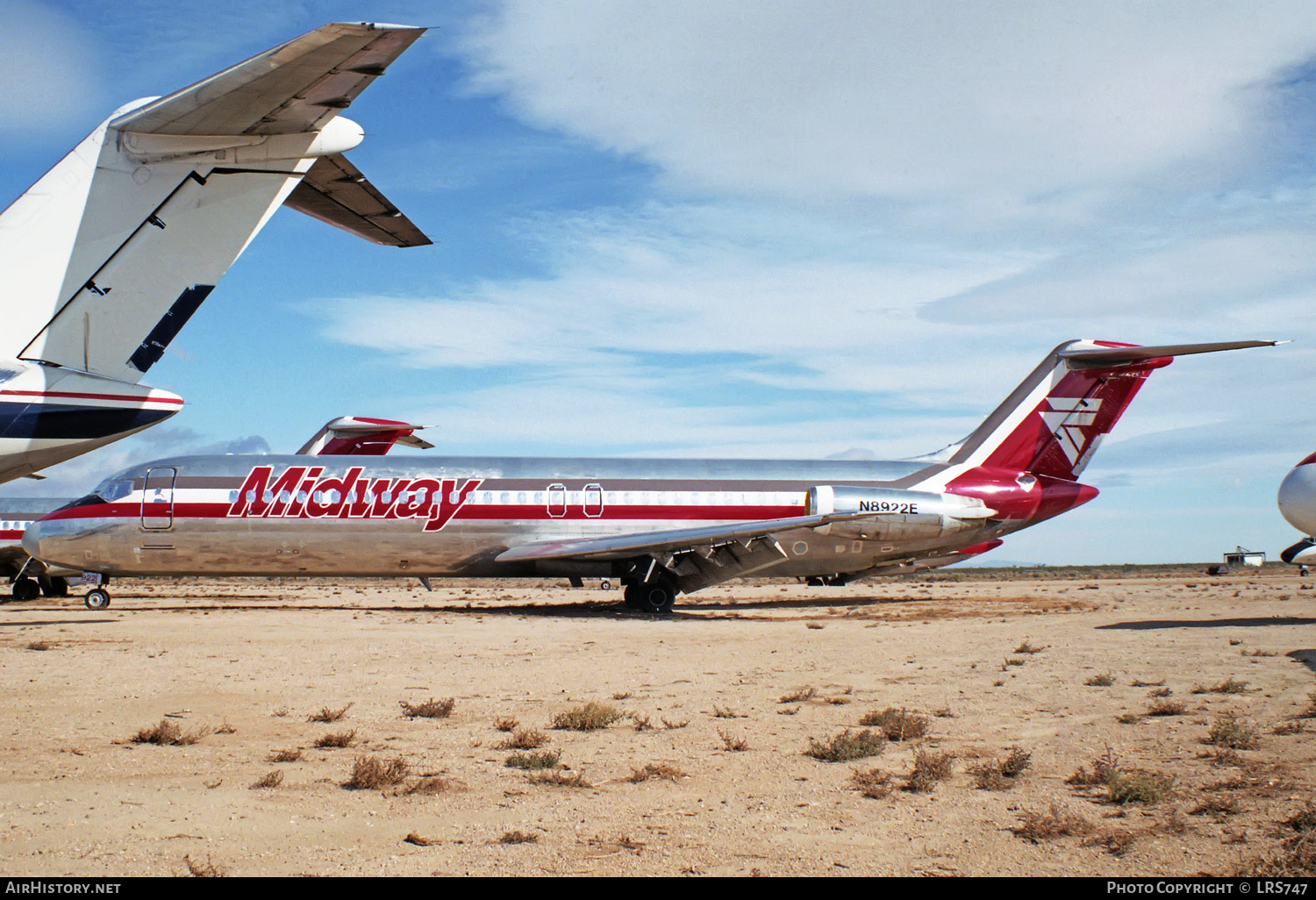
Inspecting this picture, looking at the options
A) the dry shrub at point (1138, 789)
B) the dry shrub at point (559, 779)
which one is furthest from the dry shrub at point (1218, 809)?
the dry shrub at point (559, 779)

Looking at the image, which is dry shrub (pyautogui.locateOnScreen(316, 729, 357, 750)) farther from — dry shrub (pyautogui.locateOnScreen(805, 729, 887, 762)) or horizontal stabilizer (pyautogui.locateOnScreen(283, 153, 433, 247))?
horizontal stabilizer (pyautogui.locateOnScreen(283, 153, 433, 247))

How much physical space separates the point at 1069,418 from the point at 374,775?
23.1 m

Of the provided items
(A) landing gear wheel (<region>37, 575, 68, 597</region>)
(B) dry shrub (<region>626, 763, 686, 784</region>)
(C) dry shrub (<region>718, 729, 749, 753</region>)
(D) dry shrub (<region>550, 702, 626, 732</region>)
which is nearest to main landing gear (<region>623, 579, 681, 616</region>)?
(D) dry shrub (<region>550, 702, 626, 732</region>)

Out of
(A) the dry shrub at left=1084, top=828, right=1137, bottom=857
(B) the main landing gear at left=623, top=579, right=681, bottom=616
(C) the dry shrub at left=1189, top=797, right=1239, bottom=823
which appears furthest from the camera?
(B) the main landing gear at left=623, top=579, right=681, bottom=616

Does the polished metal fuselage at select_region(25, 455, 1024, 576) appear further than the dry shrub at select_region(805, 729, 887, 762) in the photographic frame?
Yes

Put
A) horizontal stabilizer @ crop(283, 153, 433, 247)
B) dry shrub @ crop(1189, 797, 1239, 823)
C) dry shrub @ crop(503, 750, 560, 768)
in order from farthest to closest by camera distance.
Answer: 1. horizontal stabilizer @ crop(283, 153, 433, 247)
2. dry shrub @ crop(503, 750, 560, 768)
3. dry shrub @ crop(1189, 797, 1239, 823)

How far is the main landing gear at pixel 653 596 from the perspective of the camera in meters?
22.9

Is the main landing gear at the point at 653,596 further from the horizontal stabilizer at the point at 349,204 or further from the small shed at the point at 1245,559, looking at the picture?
the small shed at the point at 1245,559

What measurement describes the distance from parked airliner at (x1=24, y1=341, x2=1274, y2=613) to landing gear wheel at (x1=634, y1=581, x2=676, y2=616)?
0.14 feet

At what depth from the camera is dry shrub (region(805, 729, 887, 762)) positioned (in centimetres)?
734

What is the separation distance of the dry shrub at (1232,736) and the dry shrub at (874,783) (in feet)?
9.31

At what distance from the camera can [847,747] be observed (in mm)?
7418

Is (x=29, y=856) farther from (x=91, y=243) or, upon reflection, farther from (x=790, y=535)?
(x=790, y=535)
